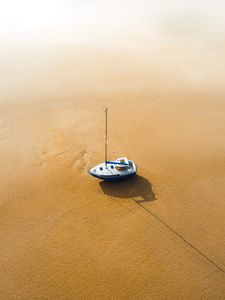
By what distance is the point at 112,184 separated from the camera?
1966 centimetres

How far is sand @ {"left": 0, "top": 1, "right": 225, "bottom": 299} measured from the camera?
50.6 feet

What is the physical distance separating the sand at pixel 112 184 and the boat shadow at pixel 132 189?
0.22ft

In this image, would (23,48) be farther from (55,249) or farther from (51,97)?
(55,249)

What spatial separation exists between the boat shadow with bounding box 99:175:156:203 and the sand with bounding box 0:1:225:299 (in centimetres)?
7

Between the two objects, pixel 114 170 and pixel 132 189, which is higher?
pixel 114 170

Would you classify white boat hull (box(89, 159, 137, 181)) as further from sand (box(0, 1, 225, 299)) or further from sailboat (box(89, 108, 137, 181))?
sand (box(0, 1, 225, 299))

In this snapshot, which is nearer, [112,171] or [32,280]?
[32,280]

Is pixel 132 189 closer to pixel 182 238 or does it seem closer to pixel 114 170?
pixel 114 170

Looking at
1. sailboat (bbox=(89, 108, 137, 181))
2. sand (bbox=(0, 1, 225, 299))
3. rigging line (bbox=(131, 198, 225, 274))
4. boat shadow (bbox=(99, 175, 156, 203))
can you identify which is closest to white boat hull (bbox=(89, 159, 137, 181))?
sailboat (bbox=(89, 108, 137, 181))

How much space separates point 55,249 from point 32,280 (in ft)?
6.00

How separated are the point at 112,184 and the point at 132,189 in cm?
125

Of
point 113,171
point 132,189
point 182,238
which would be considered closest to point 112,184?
point 113,171

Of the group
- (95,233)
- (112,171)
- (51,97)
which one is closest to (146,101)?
(51,97)

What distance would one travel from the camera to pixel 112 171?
1920 cm
